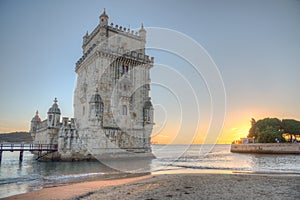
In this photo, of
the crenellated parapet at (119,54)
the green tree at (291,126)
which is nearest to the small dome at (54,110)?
the crenellated parapet at (119,54)

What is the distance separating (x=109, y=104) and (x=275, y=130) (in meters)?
57.5

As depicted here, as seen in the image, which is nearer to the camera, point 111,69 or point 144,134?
point 111,69

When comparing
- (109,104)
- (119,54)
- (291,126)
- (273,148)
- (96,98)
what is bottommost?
(273,148)

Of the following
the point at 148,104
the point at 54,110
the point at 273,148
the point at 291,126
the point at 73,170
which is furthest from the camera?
the point at 291,126

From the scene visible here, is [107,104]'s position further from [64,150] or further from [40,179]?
[40,179]

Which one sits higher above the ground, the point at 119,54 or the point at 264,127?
the point at 119,54

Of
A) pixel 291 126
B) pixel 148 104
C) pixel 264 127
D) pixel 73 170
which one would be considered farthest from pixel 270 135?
pixel 73 170

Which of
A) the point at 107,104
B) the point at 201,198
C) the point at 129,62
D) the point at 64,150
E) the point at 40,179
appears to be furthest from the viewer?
the point at 129,62

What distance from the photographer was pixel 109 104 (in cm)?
3575

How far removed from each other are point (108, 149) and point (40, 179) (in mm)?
14296

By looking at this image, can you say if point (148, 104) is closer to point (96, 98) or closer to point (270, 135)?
point (96, 98)

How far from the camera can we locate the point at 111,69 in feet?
120

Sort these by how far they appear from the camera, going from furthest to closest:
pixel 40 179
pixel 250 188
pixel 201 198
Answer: pixel 40 179 → pixel 250 188 → pixel 201 198

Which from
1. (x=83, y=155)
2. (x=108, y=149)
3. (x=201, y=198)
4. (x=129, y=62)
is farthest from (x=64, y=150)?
(x=201, y=198)
